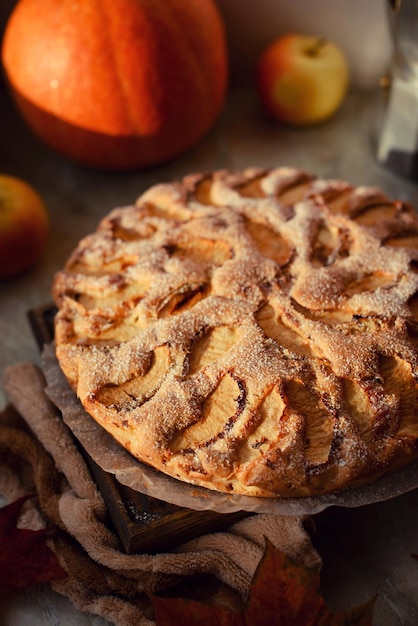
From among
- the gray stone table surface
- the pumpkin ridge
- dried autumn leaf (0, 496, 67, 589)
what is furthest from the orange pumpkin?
dried autumn leaf (0, 496, 67, 589)

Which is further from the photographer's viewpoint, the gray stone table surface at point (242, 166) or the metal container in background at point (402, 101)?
the metal container in background at point (402, 101)

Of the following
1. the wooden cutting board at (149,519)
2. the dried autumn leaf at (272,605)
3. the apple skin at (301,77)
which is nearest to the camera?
the dried autumn leaf at (272,605)

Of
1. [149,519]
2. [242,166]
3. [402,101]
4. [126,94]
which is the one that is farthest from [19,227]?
[402,101]

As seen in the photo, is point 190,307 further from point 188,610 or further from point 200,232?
point 188,610

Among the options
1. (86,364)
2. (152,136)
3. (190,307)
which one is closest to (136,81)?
(152,136)

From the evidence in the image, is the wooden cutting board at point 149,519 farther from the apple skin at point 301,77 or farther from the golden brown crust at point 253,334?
the apple skin at point 301,77

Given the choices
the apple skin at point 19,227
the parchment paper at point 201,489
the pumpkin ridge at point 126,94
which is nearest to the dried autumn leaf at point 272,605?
the parchment paper at point 201,489

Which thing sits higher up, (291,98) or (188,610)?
(291,98)
